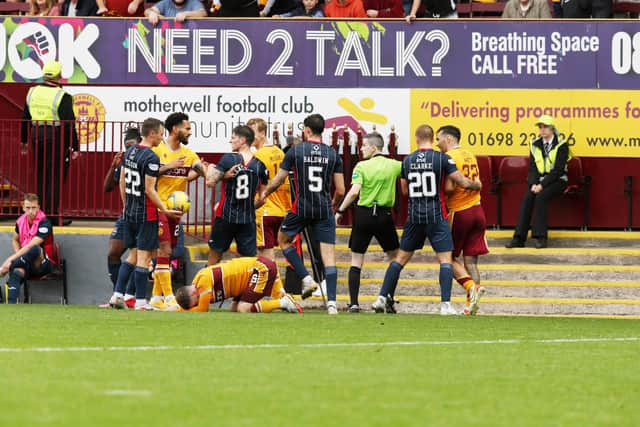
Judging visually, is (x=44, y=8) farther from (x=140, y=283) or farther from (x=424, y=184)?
(x=424, y=184)

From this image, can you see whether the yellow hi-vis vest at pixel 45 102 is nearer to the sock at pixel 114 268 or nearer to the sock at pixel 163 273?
the sock at pixel 114 268

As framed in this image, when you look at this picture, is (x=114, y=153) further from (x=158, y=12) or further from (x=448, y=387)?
(x=448, y=387)

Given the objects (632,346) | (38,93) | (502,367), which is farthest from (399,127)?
(502,367)

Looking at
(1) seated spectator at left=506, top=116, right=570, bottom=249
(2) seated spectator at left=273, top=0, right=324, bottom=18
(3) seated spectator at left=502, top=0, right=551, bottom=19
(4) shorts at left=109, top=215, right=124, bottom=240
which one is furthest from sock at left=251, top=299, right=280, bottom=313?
(3) seated spectator at left=502, top=0, right=551, bottom=19

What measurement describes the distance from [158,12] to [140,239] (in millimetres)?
6700

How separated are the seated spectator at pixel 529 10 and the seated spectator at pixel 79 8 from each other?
585 centimetres

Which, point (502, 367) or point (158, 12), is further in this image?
point (158, 12)

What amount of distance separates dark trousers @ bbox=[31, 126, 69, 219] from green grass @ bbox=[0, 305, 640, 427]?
6634 mm

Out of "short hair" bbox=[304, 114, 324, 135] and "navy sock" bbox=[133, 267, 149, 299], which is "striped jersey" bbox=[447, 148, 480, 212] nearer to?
"short hair" bbox=[304, 114, 324, 135]

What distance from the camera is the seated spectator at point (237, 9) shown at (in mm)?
20766

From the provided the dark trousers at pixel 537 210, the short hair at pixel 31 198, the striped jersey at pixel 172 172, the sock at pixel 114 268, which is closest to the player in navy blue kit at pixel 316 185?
the striped jersey at pixel 172 172

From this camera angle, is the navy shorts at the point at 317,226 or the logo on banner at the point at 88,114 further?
the logo on banner at the point at 88,114

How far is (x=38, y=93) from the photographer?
18.9 m

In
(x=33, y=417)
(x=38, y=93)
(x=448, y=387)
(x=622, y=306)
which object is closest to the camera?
(x=33, y=417)
